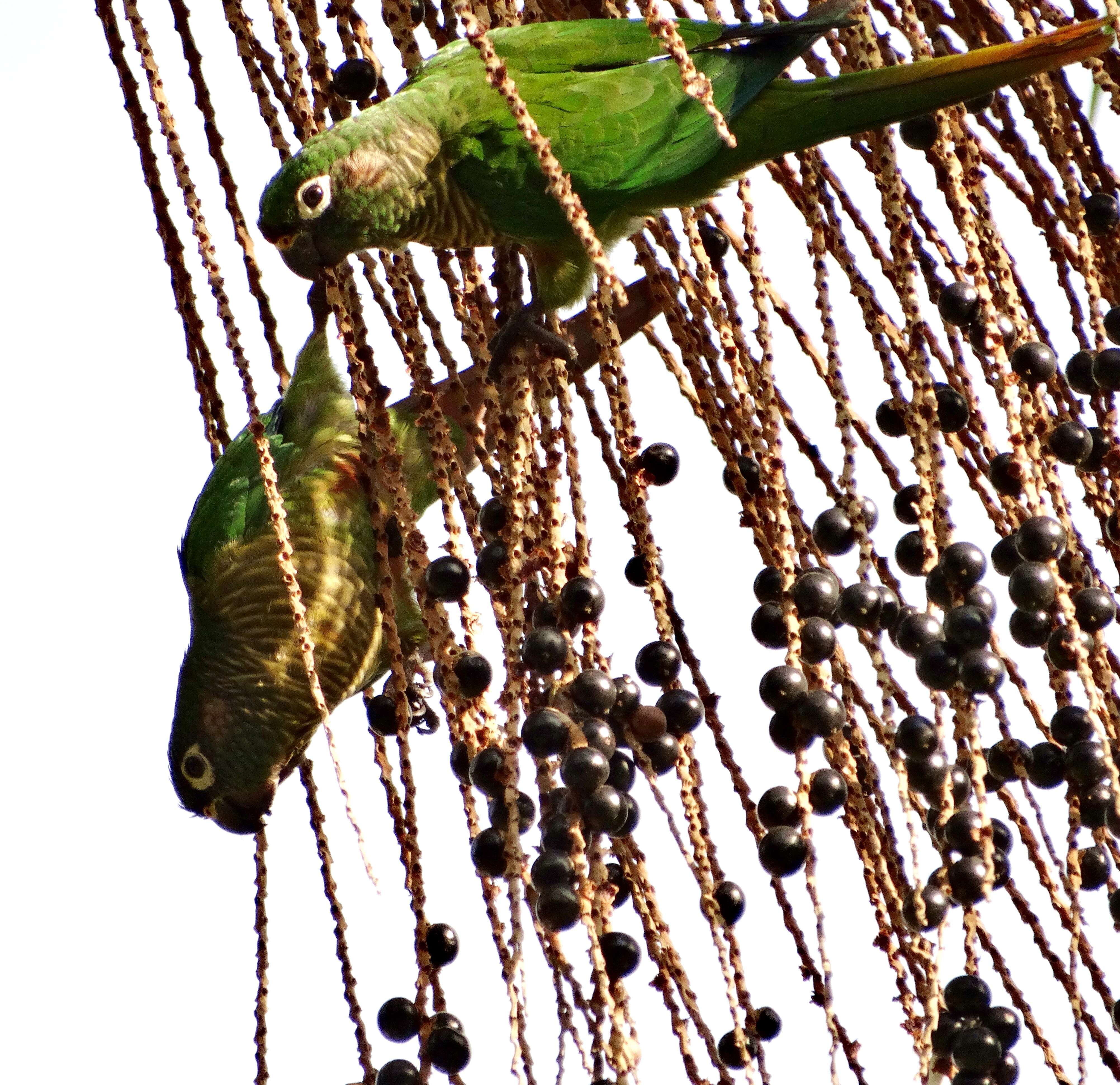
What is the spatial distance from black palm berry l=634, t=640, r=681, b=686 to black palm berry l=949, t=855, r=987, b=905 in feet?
1.42

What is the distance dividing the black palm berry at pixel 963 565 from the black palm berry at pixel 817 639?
131mm

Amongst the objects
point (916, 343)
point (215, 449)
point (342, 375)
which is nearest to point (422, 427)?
point (215, 449)

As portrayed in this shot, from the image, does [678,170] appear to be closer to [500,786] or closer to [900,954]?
[500,786]

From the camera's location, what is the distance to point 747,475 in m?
1.41

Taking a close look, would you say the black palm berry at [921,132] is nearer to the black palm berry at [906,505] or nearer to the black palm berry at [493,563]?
the black palm berry at [906,505]

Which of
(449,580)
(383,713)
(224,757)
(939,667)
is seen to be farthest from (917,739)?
(224,757)

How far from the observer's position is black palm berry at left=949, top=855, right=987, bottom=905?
1020 mm

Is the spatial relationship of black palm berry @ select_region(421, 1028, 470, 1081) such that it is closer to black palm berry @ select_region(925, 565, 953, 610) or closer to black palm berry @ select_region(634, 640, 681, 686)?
black palm berry @ select_region(634, 640, 681, 686)

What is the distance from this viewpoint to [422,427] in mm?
1304

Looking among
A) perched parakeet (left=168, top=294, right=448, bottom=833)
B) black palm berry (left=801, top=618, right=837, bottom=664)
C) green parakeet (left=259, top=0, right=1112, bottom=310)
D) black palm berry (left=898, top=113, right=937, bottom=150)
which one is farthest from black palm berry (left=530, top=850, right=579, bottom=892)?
perched parakeet (left=168, top=294, right=448, bottom=833)

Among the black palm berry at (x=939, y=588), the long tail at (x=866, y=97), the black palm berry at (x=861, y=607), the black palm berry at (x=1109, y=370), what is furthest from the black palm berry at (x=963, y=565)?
the long tail at (x=866, y=97)

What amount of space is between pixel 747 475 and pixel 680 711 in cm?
28

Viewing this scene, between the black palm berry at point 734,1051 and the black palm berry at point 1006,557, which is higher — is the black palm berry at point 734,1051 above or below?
below

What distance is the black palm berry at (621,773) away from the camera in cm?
124
